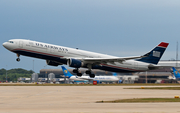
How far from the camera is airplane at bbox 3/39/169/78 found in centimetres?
5622

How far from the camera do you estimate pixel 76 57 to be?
6153cm

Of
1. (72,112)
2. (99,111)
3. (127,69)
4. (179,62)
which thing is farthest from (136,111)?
(179,62)

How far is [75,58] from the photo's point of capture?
60.8m

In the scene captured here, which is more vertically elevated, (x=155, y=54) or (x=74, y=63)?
(x=155, y=54)

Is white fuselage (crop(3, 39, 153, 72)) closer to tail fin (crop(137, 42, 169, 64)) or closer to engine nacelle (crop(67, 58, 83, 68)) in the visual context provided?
engine nacelle (crop(67, 58, 83, 68))

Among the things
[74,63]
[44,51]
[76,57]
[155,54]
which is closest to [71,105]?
[44,51]

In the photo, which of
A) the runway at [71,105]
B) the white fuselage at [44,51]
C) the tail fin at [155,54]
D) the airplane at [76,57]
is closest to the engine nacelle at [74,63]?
the airplane at [76,57]

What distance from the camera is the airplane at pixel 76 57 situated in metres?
56.2

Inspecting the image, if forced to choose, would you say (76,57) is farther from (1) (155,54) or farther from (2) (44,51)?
(1) (155,54)

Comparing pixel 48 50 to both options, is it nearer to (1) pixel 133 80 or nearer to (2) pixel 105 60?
(2) pixel 105 60

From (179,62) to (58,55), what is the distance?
13993 cm

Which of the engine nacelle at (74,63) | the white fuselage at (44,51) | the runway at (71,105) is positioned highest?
the white fuselage at (44,51)

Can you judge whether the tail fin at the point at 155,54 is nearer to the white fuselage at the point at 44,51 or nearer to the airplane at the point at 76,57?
the airplane at the point at 76,57

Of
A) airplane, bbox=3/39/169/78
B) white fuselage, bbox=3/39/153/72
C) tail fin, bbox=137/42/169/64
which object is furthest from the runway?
tail fin, bbox=137/42/169/64
